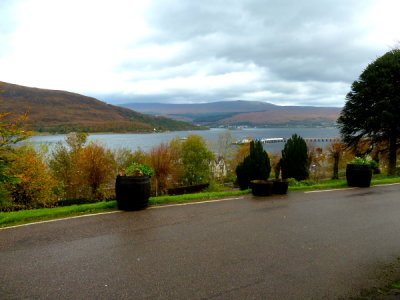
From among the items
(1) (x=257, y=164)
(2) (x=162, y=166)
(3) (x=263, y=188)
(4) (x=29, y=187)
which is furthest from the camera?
(2) (x=162, y=166)

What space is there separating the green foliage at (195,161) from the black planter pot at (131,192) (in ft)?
93.9

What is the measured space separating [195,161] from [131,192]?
30.0 metres

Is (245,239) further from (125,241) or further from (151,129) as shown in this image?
(151,129)

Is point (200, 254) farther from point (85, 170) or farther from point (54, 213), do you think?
point (85, 170)

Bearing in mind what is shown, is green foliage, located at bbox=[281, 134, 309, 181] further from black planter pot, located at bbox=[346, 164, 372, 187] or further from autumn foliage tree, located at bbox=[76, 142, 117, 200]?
autumn foliage tree, located at bbox=[76, 142, 117, 200]

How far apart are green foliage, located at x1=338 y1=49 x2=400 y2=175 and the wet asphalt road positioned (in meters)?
17.8

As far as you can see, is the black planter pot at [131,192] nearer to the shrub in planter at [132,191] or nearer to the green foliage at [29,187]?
the shrub in planter at [132,191]

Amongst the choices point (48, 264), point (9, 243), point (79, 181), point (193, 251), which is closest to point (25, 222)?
point (9, 243)

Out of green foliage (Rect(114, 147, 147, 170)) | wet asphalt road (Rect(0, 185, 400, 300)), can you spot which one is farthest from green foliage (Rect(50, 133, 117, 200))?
wet asphalt road (Rect(0, 185, 400, 300))

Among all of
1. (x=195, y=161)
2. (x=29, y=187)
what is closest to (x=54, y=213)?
(x=29, y=187)

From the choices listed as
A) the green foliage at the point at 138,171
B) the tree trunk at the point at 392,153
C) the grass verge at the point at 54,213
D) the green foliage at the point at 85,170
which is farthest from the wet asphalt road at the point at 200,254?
the green foliage at the point at 85,170

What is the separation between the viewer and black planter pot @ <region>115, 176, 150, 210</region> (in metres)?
8.17

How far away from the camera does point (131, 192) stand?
26.8ft

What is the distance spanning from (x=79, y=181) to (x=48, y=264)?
73.5 feet
